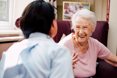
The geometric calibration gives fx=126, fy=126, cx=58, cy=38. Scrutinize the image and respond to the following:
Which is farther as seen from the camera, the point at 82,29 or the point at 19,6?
Result: the point at 19,6

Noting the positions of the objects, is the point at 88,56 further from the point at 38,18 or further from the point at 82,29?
the point at 38,18

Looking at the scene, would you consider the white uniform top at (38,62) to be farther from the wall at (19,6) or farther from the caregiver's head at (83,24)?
the wall at (19,6)

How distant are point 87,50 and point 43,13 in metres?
0.93

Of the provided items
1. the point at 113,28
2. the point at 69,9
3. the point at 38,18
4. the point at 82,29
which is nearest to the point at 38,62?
the point at 38,18

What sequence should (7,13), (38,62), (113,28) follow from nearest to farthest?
(38,62)
(113,28)
(7,13)

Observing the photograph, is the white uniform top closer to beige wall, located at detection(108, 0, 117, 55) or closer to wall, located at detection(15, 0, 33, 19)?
beige wall, located at detection(108, 0, 117, 55)

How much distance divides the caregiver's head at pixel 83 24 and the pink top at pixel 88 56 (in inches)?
4.1

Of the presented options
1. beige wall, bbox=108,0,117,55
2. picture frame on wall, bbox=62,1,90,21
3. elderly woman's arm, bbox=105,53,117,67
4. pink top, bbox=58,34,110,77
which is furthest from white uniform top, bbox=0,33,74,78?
picture frame on wall, bbox=62,1,90,21

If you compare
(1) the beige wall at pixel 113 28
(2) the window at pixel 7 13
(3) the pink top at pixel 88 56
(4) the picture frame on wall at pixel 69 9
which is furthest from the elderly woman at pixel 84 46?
(4) the picture frame on wall at pixel 69 9

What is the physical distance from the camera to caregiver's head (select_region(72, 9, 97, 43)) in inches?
51.8

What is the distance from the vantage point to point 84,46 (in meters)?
1.38

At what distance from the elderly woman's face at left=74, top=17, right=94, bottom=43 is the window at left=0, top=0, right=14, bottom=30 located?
1123 mm

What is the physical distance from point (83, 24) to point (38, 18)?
0.85m

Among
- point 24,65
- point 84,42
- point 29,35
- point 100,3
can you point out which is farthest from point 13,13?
point 100,3
